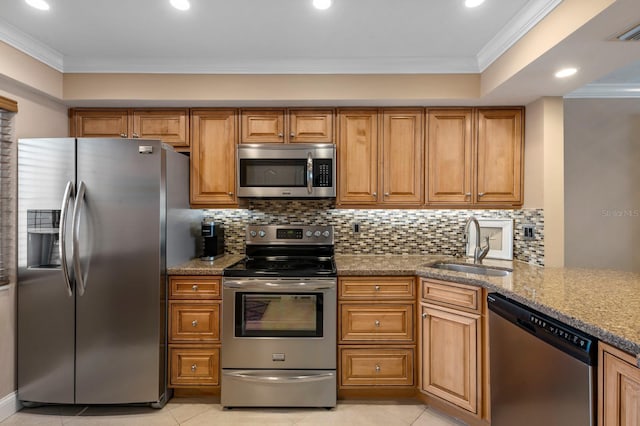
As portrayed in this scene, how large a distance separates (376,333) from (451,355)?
0.50 meters

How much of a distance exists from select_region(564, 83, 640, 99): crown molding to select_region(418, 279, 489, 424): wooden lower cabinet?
7.02ft

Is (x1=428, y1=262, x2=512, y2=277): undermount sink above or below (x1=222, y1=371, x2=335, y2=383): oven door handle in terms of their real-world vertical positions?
above

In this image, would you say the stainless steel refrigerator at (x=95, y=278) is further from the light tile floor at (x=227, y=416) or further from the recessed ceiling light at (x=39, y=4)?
the recessed ceiling light at (x=39, y=4)

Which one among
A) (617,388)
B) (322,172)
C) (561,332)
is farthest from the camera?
(322,172)

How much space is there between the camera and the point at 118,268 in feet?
7.51

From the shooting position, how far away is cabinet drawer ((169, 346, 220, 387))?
8.02ft

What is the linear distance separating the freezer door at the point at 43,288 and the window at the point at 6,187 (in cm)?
6

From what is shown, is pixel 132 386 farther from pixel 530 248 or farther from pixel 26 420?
pixel 530 248

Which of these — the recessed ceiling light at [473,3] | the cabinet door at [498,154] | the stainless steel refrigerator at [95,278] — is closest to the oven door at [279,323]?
the stainless steel refrigerator at [95,278]

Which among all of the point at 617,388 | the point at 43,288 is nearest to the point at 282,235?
the point at 43,288

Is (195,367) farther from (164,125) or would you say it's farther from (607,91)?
(607,91)

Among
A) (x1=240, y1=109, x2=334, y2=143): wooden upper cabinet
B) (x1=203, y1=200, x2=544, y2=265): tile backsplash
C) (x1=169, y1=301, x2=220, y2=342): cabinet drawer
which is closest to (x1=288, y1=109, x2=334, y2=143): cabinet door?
(x1=240, y1=109, x2=334, y2=143): wooden upper cabinet

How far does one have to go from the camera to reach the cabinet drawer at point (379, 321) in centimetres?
244

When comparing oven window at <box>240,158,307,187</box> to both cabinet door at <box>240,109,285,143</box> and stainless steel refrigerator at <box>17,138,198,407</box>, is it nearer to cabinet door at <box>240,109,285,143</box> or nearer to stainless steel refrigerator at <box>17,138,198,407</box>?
cabinet door at <box>240,109,285,143</box>
